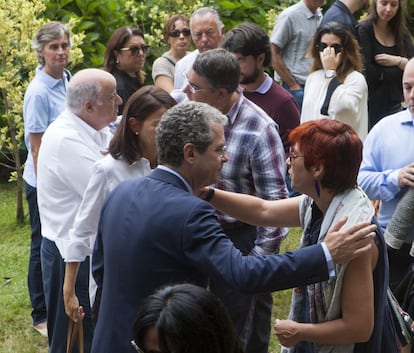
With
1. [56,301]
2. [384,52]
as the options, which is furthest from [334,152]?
[384,52]

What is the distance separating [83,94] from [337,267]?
1.93 metres

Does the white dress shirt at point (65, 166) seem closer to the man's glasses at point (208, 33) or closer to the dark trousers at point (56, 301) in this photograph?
the dark trousers at point (56, 301)

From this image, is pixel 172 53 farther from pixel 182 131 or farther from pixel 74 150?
pixel 182 131

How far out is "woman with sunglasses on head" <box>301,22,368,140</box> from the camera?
6602mm

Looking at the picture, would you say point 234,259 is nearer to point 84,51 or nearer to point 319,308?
point 319,308

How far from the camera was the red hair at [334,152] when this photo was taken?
3.40m

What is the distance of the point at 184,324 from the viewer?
255 cm

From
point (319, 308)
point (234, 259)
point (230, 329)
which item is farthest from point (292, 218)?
point (230, 329)

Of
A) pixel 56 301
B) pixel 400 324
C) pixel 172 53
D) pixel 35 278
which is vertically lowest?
pixel 35 278

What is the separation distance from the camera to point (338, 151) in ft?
11.1

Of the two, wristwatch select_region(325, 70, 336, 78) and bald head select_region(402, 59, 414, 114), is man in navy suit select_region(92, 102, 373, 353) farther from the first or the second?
wristwatch select_region(325, 70, 336, 78)

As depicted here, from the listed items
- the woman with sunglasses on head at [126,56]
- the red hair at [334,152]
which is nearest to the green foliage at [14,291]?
the woman with sunglasses on head at [126,56]

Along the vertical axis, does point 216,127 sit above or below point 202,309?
above

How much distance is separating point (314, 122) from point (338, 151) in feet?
0.58
